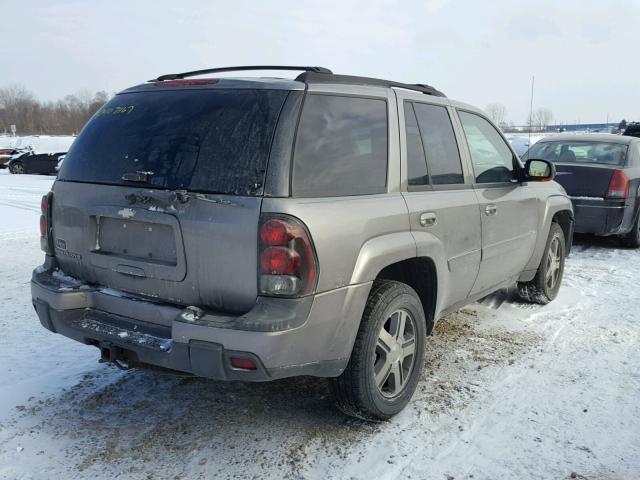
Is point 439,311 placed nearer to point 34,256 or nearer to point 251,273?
point 251,273

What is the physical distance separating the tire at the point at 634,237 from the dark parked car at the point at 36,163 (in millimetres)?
21776

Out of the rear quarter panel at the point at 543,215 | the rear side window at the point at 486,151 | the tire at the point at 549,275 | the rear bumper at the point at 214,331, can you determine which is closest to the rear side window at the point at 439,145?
the rear side window at the point at 486,151

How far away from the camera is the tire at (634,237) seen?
27.1 ft

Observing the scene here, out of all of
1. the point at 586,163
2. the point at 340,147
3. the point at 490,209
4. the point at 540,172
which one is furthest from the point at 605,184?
the point at 340,147

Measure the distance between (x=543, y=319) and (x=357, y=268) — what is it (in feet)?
9.91

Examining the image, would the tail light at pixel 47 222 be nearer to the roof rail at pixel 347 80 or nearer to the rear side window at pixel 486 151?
the roof rail at pixel 347 80

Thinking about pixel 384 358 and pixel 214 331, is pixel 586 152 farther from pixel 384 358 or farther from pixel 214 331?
pixel 214 331

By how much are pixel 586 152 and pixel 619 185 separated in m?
0.94

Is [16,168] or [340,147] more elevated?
[340,147]

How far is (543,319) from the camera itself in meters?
5.20

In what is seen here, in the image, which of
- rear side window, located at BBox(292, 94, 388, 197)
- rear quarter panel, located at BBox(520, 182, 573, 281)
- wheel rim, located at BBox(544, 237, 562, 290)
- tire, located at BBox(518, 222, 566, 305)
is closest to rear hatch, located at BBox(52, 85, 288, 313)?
rear side window, located at BBox(292, 94, 388, 197)

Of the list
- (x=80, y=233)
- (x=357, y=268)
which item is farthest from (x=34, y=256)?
(x=357, y=268)

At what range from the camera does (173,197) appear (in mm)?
2803

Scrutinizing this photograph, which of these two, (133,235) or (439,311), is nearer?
(133,235)
